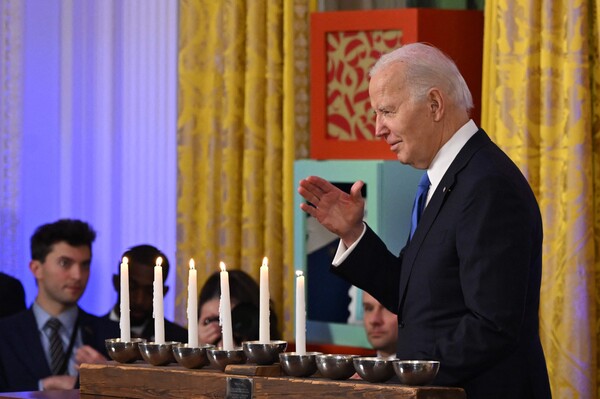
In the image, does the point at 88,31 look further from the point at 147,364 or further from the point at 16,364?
the point at 147,364

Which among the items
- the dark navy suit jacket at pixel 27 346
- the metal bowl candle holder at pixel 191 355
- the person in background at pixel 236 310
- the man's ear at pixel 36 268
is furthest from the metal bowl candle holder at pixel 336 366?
the man's ear at pixel 36 268

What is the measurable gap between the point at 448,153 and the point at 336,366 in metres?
0.52

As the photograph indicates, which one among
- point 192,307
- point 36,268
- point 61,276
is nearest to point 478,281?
point 192,307

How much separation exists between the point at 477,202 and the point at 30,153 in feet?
10.5

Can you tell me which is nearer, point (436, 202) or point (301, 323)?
point (301, 323)

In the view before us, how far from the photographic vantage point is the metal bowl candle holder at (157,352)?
2400mm

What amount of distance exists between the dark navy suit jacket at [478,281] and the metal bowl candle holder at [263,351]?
0.26 meters

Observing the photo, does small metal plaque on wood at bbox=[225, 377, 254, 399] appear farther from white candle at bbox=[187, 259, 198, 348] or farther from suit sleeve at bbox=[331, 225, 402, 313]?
suit sleeve at bbox=[331, 225, 402, 313]

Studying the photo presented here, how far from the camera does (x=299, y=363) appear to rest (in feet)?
7.18

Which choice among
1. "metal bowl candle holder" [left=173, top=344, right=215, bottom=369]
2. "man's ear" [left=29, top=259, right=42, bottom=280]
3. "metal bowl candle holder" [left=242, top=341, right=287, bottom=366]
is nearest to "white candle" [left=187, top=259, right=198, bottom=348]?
"metal bowl candle holder" [left=173, top=344, right=215, bottom=369]

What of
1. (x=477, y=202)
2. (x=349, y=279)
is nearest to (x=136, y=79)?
(x=349, y=279)

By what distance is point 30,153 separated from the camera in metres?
5.12

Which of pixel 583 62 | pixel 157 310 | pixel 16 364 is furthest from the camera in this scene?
pixel 16 364

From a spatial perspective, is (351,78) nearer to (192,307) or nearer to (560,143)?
(560,143)
